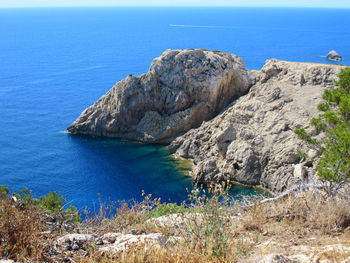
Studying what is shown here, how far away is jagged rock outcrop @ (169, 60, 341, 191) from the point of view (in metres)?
38.0

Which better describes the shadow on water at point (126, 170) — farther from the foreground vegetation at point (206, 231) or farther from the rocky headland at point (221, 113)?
the foreground vegetation at point (206, 231)

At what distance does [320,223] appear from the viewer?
8.91 m

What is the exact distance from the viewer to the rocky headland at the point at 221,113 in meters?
38.8

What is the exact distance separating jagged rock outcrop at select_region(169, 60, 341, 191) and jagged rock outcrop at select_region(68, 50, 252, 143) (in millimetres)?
3230

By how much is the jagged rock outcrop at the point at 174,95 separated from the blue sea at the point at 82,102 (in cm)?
257

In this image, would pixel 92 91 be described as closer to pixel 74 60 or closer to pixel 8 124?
pixel 8 124

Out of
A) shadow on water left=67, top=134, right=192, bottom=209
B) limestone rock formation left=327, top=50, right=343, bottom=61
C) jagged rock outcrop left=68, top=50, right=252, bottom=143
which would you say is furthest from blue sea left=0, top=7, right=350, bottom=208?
jagged rock outcrop left=68, top=50, right=252, bottom=143

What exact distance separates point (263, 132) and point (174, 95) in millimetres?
15067

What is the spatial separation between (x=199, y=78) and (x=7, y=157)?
87.8 ft

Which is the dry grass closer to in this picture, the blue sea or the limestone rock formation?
the blue sea

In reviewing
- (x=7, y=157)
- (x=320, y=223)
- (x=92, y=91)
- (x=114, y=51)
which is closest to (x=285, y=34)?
(x=114, y=51)

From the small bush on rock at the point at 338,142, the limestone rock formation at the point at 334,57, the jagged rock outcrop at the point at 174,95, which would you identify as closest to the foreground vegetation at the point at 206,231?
the small bush on rock at the point at 338,142

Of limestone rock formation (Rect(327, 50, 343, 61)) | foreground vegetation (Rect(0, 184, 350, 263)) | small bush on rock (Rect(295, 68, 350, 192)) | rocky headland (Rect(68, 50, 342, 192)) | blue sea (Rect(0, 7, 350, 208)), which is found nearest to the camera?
foreground vegetation (Rect(0, 184, 350, 263))

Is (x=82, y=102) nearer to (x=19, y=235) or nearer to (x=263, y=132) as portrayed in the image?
(x=263, y=132)
